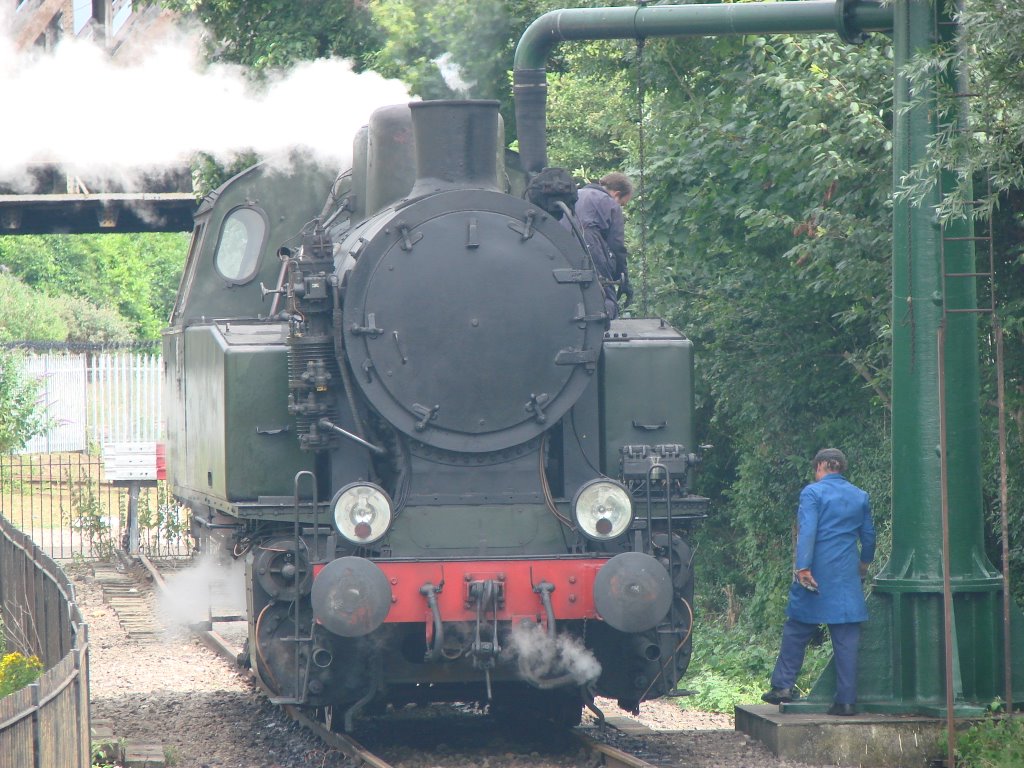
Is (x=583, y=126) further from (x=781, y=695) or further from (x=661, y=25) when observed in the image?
(x=781, y=695)

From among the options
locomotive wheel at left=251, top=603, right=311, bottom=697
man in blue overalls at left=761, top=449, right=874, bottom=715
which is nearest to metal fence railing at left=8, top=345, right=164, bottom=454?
locomotive wheel at left=251, top=603, right=311, bottom=697

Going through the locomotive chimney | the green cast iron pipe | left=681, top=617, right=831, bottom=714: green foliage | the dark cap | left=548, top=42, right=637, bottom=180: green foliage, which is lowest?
left=681, top=617, right=831, bottom=714: green foliage

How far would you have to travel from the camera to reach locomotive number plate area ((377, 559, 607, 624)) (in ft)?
22.6

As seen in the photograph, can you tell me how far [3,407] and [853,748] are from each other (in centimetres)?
2435

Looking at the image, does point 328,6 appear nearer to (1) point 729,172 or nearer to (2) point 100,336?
(1) point 729,172

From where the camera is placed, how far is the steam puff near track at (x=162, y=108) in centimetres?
1084

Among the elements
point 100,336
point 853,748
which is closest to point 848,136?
point 853,748

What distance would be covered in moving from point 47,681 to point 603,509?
288 centimetres

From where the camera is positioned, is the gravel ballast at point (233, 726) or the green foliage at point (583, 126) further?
the green foliage at point (583, 126)

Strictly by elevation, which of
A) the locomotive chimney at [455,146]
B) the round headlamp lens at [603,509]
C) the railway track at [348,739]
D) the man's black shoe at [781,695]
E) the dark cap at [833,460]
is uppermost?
the locomotive chimney at [455,146]

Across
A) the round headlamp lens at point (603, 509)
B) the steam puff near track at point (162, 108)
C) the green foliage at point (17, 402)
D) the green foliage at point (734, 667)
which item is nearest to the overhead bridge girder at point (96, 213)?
the steam puff near track at point (162, 108)

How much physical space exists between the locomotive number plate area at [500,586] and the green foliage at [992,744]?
1.78m

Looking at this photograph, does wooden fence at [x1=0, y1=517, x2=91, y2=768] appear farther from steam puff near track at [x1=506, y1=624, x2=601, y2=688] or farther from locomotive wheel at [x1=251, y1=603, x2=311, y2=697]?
steam puff near track at [x1=506, y1=624, x2=601, y2=688]

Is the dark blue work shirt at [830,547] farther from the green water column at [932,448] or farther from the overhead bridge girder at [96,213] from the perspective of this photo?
the overhead bridge girder at [96,213]
